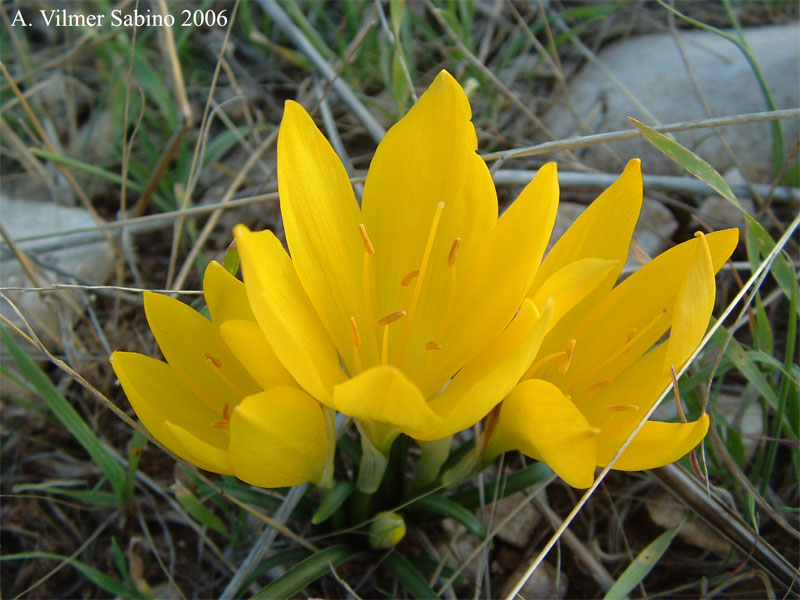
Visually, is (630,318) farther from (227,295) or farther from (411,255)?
(227,295)

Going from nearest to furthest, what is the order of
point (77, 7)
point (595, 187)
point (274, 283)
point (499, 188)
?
point (274, 283), point (595, 187), point (499, 188), point (77, 7)

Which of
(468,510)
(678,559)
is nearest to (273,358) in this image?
(468,510)

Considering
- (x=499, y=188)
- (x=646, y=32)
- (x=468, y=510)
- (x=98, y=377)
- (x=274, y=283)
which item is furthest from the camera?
(x=646, y=32)

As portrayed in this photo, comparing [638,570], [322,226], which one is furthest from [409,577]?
[322,226]

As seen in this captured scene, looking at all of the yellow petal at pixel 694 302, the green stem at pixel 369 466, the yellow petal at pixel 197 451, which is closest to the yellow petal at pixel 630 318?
the yellow petal at pixel 694 302

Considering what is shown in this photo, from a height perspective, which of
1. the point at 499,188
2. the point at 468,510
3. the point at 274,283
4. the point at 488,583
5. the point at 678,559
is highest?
the point at 274,283

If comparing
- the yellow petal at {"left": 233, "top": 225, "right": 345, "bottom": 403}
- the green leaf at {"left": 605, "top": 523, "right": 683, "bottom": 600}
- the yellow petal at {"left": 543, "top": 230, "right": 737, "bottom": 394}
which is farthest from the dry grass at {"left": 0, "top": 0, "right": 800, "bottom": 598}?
the yellow petal at {"left": 233, "top": 225, "right": 345, "bottom": 403}

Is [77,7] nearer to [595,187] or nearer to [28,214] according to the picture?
[28,214]

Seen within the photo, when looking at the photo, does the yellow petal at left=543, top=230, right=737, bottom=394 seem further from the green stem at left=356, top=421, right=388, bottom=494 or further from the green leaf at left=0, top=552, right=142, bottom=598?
the green leaf at left=0, top=552, right=142, bottom=598
